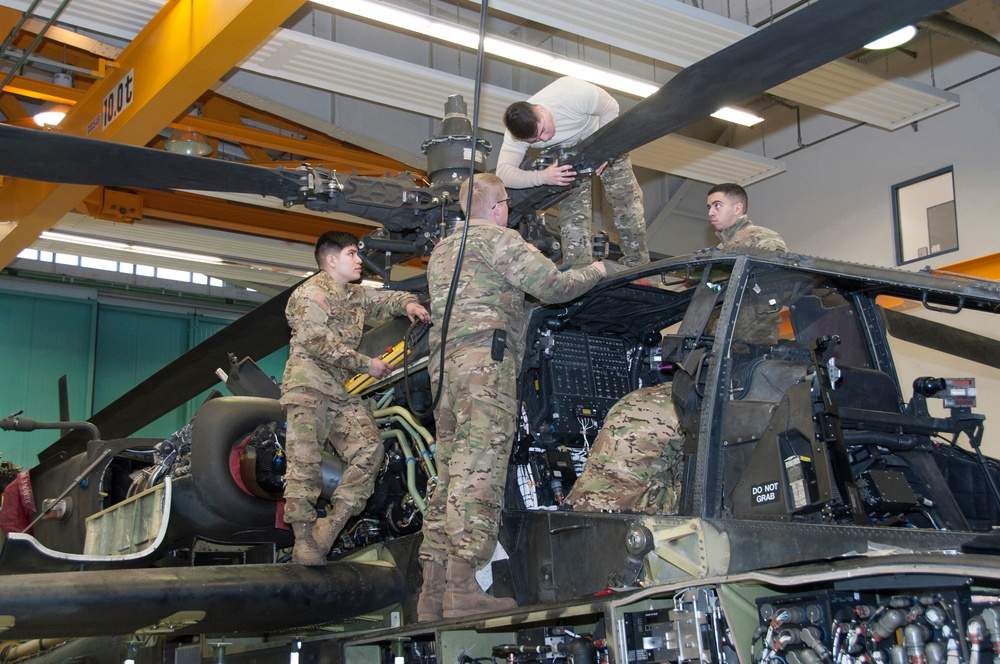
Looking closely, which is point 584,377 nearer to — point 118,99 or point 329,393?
point 329,393

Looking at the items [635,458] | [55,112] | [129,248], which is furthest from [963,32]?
[129,248]

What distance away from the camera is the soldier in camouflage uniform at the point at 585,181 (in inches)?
206

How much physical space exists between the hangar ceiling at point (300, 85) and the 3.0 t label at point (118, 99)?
0.23 ft

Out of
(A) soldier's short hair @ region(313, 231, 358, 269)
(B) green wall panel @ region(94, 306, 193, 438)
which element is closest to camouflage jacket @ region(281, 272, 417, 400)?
(A) soldier's short hair @ region(313, 231, 358, 269)

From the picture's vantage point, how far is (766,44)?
3.38 meters

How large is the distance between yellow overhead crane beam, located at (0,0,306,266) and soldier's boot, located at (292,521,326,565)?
142 inches

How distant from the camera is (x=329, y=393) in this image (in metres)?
5.41

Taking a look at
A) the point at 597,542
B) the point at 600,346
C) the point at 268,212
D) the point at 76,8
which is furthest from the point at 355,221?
the point at 597,542

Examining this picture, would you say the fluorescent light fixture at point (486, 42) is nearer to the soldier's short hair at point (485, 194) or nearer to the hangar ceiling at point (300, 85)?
the hangar ceiling at point (300, 85)

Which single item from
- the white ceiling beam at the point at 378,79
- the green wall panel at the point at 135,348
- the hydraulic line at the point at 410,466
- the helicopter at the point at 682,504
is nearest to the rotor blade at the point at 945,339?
the helicopter at the point at 682,504

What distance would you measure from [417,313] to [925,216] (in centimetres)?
837

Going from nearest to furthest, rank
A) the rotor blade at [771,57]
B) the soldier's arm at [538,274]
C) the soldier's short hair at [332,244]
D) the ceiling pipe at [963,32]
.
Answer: the rotor blade at [771,57]
the soldier's arm at [538,274]
the soldier's short hair at [332,244]
the ceiling pipe at [963,32]

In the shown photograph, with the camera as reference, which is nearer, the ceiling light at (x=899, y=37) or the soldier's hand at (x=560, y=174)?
the soldier's hand at (x=560, y=174)

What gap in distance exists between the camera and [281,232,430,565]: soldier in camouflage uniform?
5.17 meters
